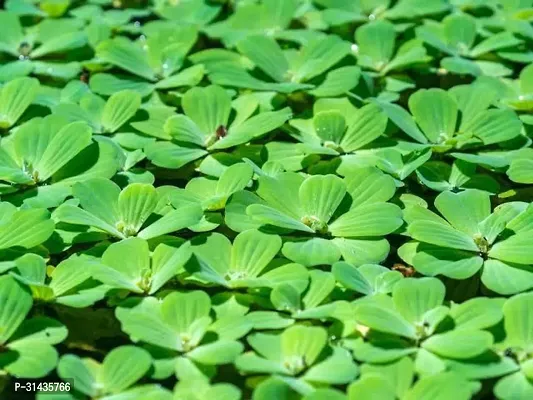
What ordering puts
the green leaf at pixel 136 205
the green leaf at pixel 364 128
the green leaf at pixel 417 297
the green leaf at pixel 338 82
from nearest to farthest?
the green leaf at pixel 417 297 < the green leaf at pixel 136 205 < the green leaf at pixel 364 128 < the green leaf at pixel 338 82

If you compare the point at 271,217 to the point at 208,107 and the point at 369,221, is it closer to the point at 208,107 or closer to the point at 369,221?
the point at 369,221

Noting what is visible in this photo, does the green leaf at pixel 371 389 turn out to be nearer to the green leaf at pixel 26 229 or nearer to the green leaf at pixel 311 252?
the green leaf at pixel 311 252

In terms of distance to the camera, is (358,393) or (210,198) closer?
(358,393)

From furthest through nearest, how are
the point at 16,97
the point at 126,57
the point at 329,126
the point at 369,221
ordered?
the point at 126,57, the point at 16,97, the point at 329,126, the point at 369,221

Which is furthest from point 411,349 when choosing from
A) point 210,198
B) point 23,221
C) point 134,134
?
point 134,134

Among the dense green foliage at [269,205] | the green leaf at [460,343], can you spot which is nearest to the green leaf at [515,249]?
the dense green foliage at [269,205]

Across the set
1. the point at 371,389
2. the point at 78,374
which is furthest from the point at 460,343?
the point at 78,374

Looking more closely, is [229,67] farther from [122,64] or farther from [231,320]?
[231,320]

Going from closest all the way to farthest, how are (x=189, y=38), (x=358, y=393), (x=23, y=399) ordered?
(x=358, y=393)
(x=23, y=399)
(x=189, y=38)
